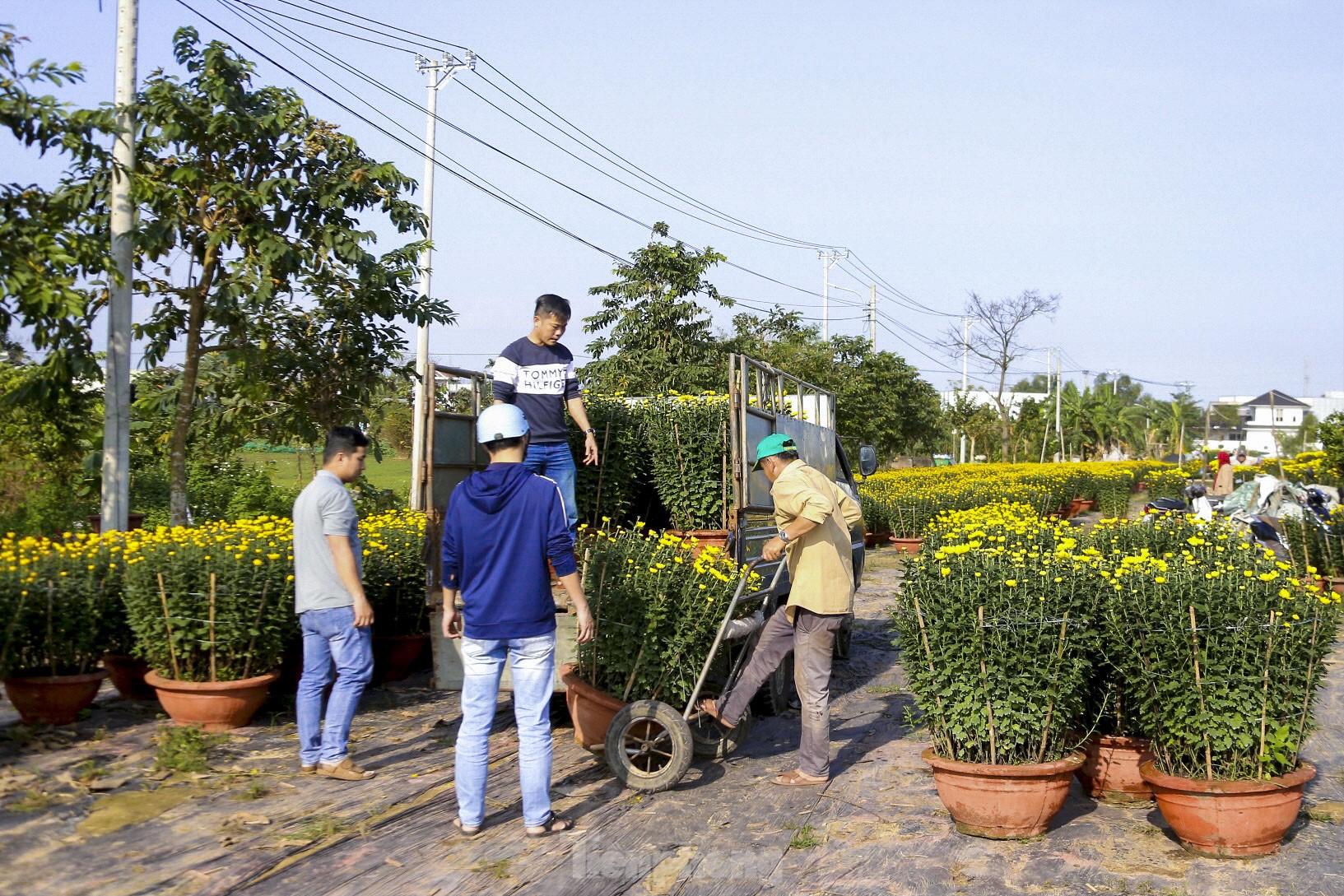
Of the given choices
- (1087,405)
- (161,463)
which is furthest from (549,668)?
(1087,405)

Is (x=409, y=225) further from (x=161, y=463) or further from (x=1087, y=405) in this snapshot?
(x=1087, y=405)

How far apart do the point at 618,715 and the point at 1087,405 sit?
66.3 m

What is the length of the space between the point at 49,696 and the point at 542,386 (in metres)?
3.45

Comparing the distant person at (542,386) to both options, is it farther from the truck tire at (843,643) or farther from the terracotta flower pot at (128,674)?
the truck tire at (843,643)

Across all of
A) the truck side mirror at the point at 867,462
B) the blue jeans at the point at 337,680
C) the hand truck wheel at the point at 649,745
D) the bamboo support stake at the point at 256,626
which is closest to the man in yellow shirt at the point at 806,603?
the hand truck wheel at the point at 649,745

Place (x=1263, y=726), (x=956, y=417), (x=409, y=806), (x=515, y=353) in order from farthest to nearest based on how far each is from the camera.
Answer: (x=956, y=417)
(x=515, y=353)
(x=409, y=806)
(x=1263, y=726)

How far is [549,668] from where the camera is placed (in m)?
5.18

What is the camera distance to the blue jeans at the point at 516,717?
5090mm

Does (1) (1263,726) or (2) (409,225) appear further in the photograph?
(2) (409,225)

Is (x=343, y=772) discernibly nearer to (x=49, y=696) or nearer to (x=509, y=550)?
(x=509, y=550)

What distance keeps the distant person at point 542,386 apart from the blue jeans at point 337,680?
5.81ft

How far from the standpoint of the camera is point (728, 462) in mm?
9008

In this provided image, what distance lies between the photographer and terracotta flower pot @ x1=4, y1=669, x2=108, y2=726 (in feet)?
21.4

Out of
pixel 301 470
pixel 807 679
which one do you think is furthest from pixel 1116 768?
pixel 301 470
